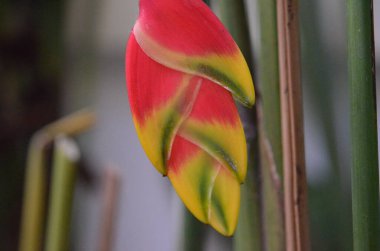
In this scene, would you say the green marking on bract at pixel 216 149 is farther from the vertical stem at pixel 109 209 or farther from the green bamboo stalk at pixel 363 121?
the vertical stem at pixel 109 209

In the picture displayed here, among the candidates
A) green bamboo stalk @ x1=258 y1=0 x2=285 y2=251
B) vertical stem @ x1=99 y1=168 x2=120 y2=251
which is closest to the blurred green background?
vertical stem @ x1=99 y1=168 x2=120 y2=251

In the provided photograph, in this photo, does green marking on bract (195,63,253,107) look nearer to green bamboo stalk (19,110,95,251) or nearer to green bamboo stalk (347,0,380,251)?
green bamboo stalk (347,0,380,251)

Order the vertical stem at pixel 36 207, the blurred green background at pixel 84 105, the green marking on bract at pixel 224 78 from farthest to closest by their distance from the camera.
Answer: the blurred green background at pixel 84 105, the vertical stem at pixel 36 207, the green marking on bract at pixel 224 78

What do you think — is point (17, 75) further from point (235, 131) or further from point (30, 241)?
point (235, 131)

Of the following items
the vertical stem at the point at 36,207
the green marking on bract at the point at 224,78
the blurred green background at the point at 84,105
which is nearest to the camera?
the green marking on bract at the point at 224,78

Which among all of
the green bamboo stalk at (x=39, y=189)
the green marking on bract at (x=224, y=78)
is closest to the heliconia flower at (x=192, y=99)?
the green marking on bract at (x=224, y=78)

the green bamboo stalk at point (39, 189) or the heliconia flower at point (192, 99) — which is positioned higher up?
the heliconia flower at point (192, 99)

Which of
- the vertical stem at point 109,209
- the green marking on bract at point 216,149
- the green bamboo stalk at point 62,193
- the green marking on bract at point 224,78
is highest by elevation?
the green marking on bract at point 224,78
